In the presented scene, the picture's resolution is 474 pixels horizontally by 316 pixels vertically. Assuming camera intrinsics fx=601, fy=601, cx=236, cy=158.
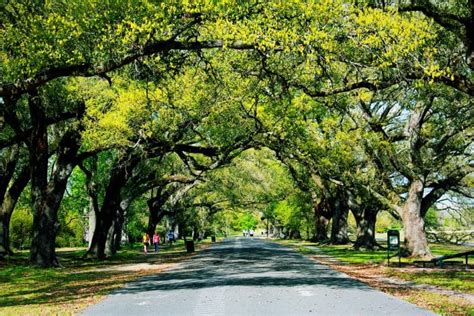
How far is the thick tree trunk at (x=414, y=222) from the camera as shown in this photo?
27.6 meters

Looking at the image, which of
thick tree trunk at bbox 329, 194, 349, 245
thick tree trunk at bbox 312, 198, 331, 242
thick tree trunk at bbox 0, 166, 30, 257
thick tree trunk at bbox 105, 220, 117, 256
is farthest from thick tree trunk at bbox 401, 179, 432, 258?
thick tree trunk at bbox 312, 198, 331, 242

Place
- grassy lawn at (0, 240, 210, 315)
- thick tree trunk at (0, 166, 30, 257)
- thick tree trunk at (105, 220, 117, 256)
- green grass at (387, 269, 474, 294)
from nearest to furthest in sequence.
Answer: grassy lawn at (0, 240, 210, 315), green grass at (387, 269, 474, 294), thick tree trunk at (0, 166, 30, 257), thick tree trunk at (105, 220, 117, 256)

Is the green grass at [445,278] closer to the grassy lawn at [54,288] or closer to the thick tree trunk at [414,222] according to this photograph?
the thick tree trunk at [414,222]

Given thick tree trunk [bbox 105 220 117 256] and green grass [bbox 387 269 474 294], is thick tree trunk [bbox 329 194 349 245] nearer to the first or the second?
thick tree trunk [bbox 105 220 117 256]

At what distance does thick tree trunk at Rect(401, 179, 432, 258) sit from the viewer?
90.7 ft

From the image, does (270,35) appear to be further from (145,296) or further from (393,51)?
(145,296)

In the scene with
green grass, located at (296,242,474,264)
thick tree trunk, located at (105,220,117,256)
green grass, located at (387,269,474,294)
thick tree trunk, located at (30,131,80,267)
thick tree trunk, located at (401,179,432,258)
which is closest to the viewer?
green grass, located at (387,269,474,294)

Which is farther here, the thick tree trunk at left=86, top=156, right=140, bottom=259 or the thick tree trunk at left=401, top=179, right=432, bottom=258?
the thick tree trunk at left=86, top=156, right=140, bottom=259

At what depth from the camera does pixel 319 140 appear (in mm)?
30844

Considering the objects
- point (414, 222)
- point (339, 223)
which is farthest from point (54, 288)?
point (339, 223)

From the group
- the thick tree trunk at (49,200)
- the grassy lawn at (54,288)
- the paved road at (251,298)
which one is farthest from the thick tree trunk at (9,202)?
the paved road at (251,298)

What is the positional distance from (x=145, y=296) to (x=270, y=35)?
21.3ft

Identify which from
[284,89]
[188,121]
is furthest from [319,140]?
[284,89]

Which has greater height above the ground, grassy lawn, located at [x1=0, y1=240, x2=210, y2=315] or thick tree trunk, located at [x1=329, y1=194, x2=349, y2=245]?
→ thick tree trunk, located at [x1=329, y1=194, x2=349, y2=245]
